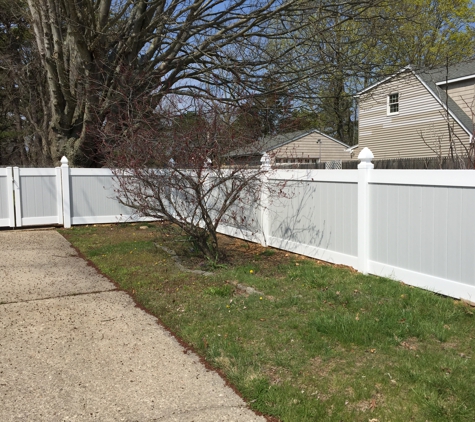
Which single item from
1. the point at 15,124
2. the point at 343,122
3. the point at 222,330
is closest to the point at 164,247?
the point at 222,330

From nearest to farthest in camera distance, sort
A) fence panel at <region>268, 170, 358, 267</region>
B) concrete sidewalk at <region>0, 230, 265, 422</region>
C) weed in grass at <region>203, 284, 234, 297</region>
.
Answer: concrete sidewalk at <region>0, 230, 265, 422</region>, weed in grass at <region>203, 284, 234, 297</region>, fence panel at <region>268, 170, 358, 267</region>

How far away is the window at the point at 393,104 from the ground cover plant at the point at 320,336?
51.5ft

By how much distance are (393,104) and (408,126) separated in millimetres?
1517

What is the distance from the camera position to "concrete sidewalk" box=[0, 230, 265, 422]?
3021mm

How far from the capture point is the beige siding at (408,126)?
18172 mm

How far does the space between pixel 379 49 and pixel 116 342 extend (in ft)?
73.1

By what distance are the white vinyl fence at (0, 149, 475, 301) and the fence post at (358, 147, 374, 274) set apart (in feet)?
0.04

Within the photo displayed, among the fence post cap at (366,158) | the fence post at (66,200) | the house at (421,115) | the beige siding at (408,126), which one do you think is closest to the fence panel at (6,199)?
the fence post at (66,200)

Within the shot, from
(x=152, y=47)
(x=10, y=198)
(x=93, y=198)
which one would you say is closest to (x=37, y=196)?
(x=10, y=198)

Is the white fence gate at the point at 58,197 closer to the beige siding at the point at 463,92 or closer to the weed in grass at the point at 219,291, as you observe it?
the weed in grass at the point at 219,291

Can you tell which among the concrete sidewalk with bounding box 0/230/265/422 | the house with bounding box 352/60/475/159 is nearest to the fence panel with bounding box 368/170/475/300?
the concrete sidewalk with bounding box 0/230/265/422

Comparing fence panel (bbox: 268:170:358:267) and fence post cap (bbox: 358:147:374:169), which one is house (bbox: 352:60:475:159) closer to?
fence panel (bbox: 268:170:358:267)

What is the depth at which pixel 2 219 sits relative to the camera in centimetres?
1134

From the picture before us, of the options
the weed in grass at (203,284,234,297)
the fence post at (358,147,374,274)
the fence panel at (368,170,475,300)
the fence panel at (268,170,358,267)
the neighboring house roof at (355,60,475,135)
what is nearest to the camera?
the fence panel at (368,170,475,300)
